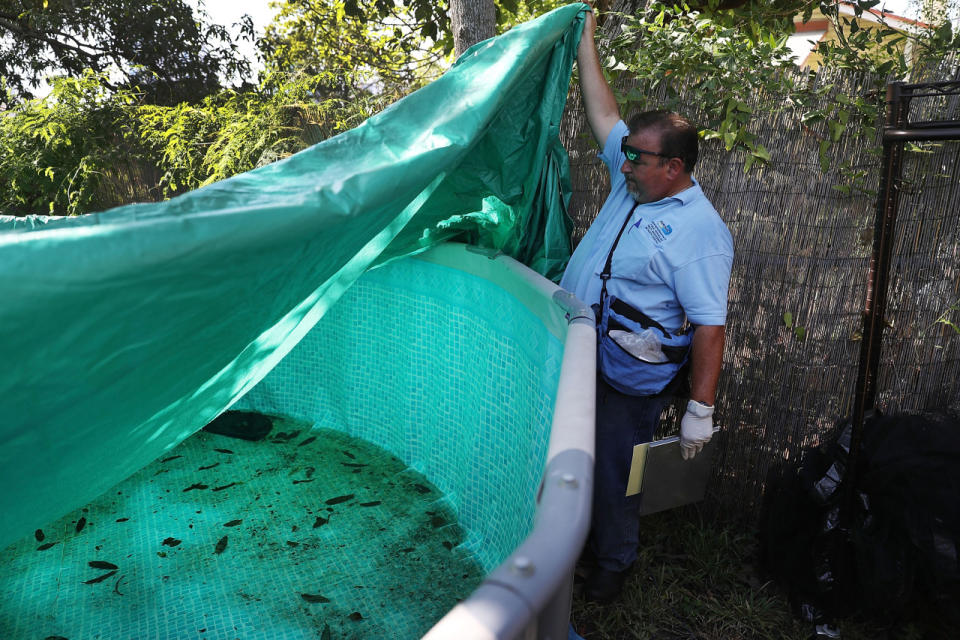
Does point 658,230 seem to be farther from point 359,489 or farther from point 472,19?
point 472,19

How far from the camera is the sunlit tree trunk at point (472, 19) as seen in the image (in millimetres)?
3172

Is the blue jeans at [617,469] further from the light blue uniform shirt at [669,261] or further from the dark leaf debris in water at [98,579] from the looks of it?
the dark leaf debris in water at [98,579]

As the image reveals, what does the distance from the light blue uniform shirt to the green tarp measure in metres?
0.42

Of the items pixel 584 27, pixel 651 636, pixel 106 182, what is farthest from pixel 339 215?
pixel 106 182

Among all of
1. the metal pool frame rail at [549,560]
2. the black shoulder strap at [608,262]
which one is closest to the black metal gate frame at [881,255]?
the black shoulder strap at [608,262]

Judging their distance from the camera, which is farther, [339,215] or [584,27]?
[584,27]

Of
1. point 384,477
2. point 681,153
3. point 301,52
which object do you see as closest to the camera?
point 681,153

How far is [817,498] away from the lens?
7.04 feet

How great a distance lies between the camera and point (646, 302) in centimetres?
A: 214

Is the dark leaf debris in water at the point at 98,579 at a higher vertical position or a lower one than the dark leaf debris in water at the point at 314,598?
higher

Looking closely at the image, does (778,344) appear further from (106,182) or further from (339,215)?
(106,182)

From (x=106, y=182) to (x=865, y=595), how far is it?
634 cm

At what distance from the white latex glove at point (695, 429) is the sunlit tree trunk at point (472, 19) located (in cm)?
210

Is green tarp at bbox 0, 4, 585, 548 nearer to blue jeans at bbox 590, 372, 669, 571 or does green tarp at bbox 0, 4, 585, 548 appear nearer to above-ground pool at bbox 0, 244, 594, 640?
above-ground pool at bbox 0, 244, 594, 640
